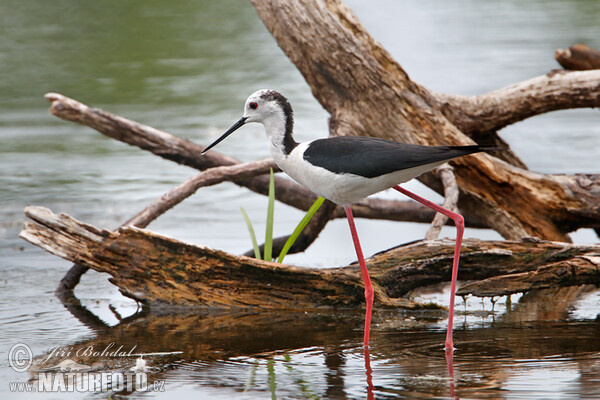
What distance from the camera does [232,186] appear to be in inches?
394

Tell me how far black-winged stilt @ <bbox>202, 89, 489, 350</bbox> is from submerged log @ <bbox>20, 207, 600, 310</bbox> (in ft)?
1.20

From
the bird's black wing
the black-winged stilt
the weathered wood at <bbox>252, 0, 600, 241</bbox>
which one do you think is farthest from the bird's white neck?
the weathered wood at <bbox>252, 0, 600, 241</bbox>

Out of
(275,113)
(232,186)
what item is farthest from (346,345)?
(232,186)

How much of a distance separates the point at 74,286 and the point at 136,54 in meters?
9.59

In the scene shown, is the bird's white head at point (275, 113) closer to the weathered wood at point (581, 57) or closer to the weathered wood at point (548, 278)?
the weathered wood at point (548, 278)

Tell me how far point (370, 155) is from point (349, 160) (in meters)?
0.13

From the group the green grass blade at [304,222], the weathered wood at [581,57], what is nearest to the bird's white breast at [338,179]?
the green grass blade at [304,222]

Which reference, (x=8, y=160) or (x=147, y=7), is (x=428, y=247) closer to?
(x=8, y=160)

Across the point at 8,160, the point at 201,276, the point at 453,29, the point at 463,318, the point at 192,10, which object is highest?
the point at 192,10

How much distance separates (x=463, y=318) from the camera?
221 inches

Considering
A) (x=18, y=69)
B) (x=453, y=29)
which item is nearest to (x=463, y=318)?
(x=18, y=69)

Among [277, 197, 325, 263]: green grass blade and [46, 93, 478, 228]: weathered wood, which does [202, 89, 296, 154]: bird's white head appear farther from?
[46, 93, 478, 228]: weathered wood
